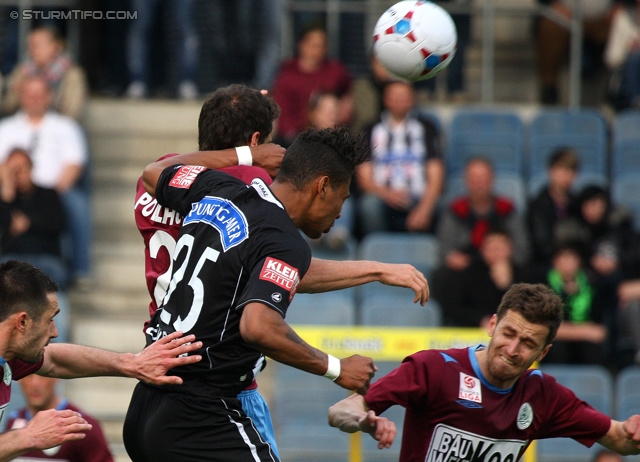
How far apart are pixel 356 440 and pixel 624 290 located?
384cm

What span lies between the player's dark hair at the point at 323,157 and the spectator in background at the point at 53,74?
618 centimetres

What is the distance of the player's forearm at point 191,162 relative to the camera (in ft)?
15.7

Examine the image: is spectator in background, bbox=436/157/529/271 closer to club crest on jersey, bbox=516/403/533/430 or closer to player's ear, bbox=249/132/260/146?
club crest on jersey, bbox=516/403/533/430

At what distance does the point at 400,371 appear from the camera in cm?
496

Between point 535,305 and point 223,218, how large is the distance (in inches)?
60.3

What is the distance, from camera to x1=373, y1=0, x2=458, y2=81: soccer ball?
6004 mm

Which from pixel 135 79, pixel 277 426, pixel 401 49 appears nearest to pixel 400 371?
pixel 401 49

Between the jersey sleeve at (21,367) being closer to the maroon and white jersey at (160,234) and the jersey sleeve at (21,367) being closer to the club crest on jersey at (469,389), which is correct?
the maroon and white jersey at (160,234)

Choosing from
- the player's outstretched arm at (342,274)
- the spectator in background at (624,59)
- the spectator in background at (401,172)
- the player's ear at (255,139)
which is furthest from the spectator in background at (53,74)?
the player's outstretched arm at (342,274)

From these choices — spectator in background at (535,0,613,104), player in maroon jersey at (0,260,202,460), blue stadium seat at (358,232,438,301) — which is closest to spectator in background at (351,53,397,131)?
blue stadium seat at (358,232,438,301)

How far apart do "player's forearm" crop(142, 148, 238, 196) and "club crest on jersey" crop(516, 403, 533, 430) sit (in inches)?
68.9

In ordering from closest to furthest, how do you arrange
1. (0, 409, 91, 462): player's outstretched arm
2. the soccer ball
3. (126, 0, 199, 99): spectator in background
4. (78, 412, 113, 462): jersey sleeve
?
(0, 409, 91, 462): player's outstretched arm, the soccer ball, (78, 412, 113, 462): jersey sleeve, (126, 0, 199, 99): spectator in background

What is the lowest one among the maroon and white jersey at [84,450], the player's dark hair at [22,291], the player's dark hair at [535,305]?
the maroon and white jersey at [84,450]

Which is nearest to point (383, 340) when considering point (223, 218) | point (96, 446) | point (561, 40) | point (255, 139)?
point (96, 446)
